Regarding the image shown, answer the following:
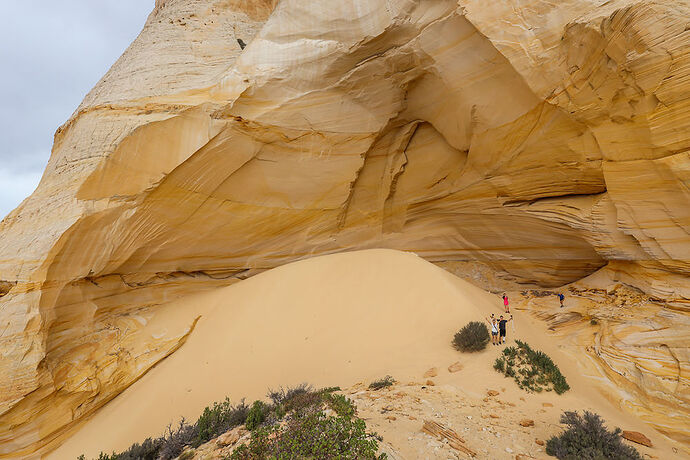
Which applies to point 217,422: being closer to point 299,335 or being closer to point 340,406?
point 340,406

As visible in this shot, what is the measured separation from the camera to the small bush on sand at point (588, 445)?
332cm

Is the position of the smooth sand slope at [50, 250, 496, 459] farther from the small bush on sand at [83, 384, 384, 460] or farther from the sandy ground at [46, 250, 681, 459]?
the small bush on sand at [83, 384, 384, 460]

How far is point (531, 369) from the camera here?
17.1 ft

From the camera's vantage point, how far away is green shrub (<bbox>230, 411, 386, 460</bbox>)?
2.84m

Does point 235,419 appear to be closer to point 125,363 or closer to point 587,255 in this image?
point 125,363

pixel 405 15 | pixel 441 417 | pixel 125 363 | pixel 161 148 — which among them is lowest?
pixel 441 417

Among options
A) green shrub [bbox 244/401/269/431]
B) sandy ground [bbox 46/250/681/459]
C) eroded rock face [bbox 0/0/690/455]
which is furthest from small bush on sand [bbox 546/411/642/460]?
eroded rock face [bbox 0/0/690/455]

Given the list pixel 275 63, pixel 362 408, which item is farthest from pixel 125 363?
pixel 275 63

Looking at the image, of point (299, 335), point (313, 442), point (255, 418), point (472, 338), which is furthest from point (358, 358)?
point (313, 442)

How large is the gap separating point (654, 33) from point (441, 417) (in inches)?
257

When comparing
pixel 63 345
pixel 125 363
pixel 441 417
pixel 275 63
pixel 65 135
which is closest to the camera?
pixel 441 417

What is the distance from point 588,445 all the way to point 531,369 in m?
1.83

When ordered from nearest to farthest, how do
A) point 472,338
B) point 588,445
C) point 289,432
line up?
point 289,432, point 588,445, point 472,338

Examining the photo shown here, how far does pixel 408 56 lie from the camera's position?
7965 millimetres
